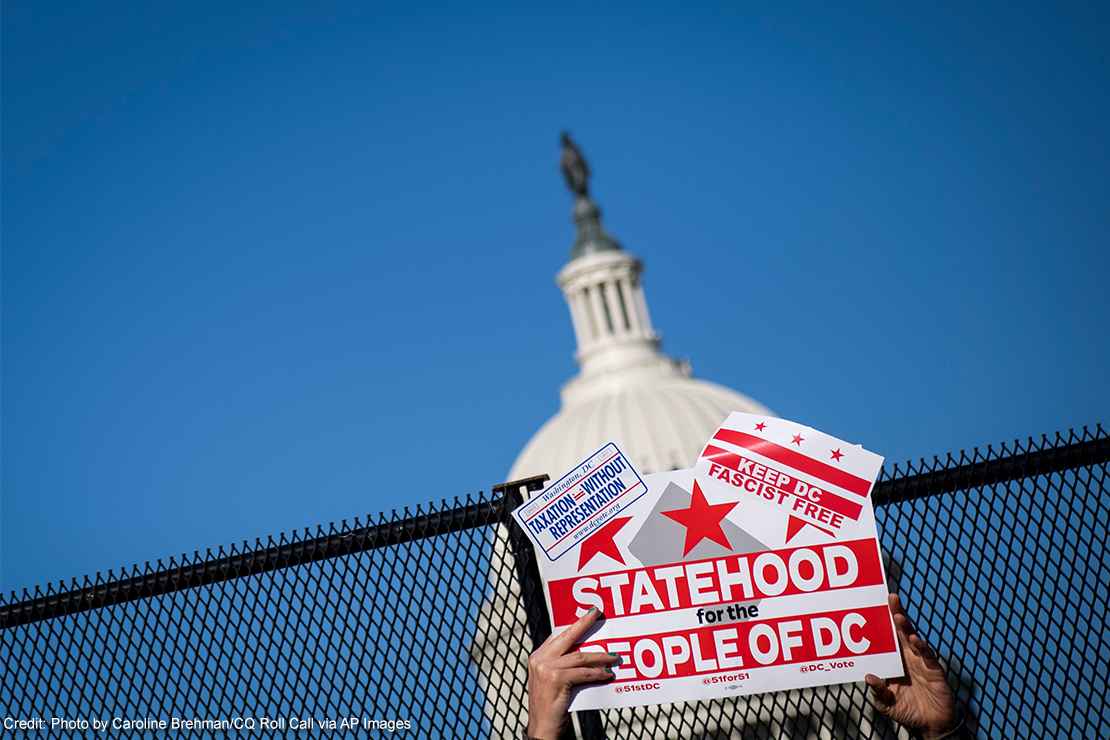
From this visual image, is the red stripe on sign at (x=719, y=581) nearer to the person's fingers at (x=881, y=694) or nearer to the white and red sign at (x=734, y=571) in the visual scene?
the white and red sign at (x=734, y=571)

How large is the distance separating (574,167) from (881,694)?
84331 millimetres

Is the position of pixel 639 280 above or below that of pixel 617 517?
above

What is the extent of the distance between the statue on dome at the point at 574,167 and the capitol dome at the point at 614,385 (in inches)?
2.7

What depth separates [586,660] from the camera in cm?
457

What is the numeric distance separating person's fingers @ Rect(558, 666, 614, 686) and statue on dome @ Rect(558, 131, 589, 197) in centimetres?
8348

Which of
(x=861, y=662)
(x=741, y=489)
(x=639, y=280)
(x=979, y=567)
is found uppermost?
(x=639, y=280)

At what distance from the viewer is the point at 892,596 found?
4383 mm

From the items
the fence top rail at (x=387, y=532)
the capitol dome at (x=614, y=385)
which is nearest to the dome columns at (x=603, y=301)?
the capitol dome at (x=614, y=385)

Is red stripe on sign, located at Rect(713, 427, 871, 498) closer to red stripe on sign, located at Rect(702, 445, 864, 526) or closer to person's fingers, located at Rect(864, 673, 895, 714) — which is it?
red stripe on sign, located at Rect(702, 445, 864, 526)

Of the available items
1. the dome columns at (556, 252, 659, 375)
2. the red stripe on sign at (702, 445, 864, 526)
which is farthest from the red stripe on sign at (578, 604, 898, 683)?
the dome columns at (556, 252, 659, 375)

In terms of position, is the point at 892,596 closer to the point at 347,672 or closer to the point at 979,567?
the point at 979,567

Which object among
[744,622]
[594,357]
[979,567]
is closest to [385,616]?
[744,622]

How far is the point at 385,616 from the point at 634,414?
231 ft

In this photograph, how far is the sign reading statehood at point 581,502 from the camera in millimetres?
4828
